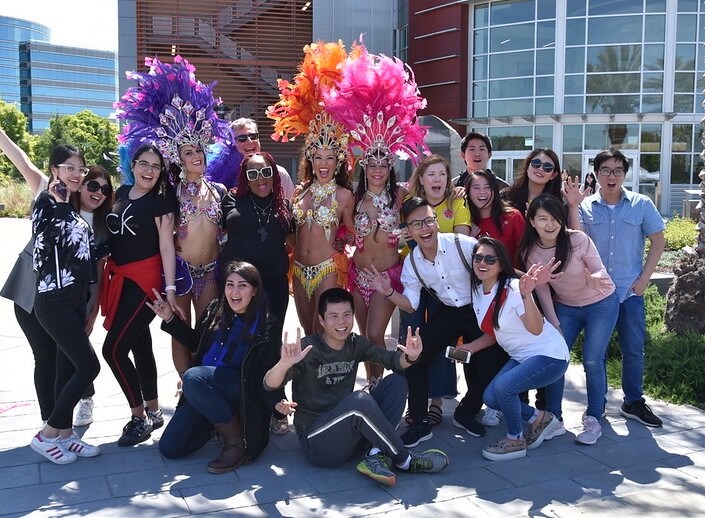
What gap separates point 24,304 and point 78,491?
4.17ft

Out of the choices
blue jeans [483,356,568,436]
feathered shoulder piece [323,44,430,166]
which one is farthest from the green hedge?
feathered shoulder piece [323,44,430,166]

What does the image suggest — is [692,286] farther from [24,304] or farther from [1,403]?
[1,403]

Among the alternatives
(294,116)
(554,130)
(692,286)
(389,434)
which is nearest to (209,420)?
(389,434)

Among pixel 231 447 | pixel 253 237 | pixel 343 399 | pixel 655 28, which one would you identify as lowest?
pixel 231 447

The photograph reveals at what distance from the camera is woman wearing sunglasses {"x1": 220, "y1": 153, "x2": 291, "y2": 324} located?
4625mm

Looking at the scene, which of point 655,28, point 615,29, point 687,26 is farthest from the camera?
point 615,29

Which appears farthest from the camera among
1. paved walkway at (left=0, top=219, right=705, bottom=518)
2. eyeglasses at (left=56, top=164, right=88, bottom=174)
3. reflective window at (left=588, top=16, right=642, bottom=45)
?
reflective window at (left=588, top=16, right=642, bottom=45)

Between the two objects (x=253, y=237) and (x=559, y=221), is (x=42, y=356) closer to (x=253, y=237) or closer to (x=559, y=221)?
(x=253, y=237)

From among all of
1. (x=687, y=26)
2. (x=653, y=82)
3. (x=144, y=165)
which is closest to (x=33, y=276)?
(x=144, y=165)

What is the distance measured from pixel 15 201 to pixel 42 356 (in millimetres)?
24241

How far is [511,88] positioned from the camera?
25.6m

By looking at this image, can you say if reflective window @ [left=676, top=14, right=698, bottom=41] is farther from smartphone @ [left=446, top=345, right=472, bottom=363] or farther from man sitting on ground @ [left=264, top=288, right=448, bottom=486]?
man sitting on ground @ [left=264, top=288, right=448, bottom=486]

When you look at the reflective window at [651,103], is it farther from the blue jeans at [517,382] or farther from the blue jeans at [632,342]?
the blue jeans at [517,382]

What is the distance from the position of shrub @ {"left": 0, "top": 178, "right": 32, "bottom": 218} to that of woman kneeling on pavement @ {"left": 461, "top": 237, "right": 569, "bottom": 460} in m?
24.3
